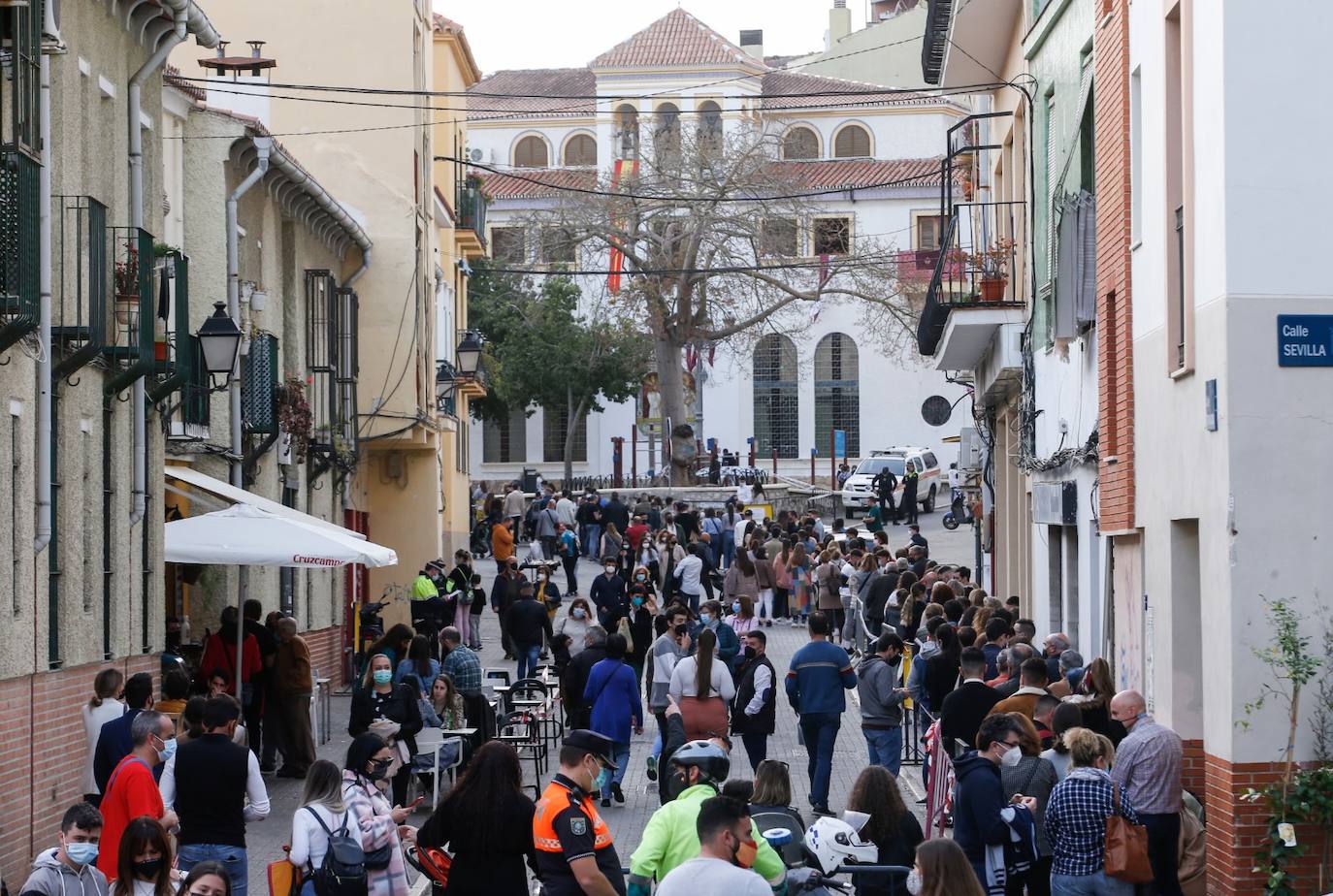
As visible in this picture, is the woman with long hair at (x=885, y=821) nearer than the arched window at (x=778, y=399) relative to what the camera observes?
Yes

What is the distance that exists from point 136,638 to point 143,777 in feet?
22.0

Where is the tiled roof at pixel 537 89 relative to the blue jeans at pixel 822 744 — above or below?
above

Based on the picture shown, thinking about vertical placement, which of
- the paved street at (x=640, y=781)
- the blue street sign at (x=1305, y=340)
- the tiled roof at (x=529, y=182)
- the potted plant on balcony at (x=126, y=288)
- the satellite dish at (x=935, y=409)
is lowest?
the paved street at (x=640, y=781)

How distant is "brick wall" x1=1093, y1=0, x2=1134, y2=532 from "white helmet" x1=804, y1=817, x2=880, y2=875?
595 centimetres

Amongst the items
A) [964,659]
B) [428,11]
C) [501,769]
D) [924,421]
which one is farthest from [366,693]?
[924,421]

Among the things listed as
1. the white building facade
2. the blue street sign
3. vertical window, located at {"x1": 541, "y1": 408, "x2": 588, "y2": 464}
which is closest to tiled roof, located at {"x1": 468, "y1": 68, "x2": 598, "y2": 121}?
the white building facade

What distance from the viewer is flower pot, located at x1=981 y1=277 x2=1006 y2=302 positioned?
2266 centimetres

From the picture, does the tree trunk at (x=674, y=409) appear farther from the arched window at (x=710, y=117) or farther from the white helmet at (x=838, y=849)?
the white helmet at (x=838, y=849)

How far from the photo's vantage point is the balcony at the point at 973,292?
73.7 ft

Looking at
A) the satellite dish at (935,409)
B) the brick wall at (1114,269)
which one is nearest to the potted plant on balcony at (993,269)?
the brick wall at (1114,269)

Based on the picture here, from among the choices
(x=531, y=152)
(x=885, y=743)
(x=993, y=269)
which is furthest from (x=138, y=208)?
(x=531, y=152)

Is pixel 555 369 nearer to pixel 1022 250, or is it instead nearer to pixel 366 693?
pixel 1022 250

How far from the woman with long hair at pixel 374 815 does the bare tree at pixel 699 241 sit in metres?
40.3

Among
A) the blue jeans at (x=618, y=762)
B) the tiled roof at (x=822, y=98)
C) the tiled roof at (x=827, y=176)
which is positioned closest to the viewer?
the blue jeans at (x=618, y=762)
